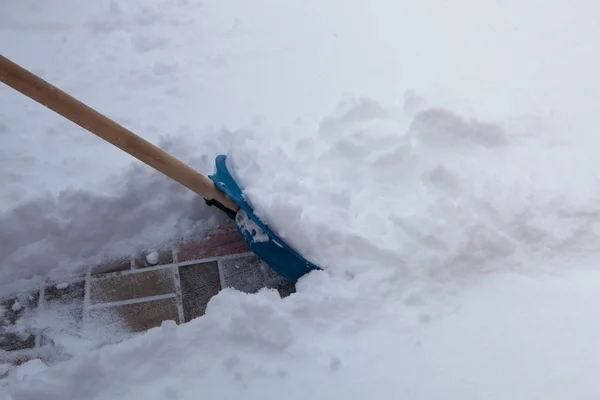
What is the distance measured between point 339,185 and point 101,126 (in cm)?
82

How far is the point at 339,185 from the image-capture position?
85.7 inches

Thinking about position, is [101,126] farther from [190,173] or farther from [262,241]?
[262,241]

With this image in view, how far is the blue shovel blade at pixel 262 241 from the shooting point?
2068mm

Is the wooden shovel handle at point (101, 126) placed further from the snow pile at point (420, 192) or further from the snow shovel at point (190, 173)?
the snow pile at point (420, 192)

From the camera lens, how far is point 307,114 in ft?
8.68

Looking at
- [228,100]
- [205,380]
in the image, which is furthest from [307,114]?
[205,380]

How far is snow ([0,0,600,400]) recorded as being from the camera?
165 centimetres

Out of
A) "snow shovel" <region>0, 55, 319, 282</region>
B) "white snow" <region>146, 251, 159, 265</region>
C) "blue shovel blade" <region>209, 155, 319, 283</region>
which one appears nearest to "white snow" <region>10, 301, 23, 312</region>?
"white snow" <region>146, 251, 159, 265</region>

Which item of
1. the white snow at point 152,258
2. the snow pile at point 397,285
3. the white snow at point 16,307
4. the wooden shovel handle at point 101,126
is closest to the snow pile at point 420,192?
the snow pile at point 397,285

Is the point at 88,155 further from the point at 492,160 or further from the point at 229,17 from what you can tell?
the point at 492,160

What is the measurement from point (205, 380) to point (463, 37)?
2.29m

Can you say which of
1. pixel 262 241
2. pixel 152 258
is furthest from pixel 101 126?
pixel 262 241

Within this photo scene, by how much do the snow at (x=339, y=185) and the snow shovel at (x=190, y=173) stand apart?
5 centimetres

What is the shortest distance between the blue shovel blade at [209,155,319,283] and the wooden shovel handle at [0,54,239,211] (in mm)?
49
